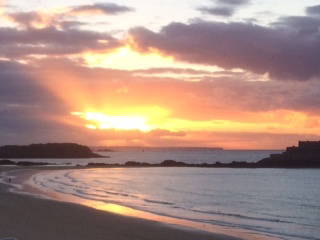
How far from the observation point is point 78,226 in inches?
887

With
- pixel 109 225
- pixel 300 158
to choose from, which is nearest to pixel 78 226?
pixel 109 225

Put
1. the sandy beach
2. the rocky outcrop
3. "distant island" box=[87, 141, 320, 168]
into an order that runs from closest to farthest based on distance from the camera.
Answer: the sandy beach, the rocky outcrop, "distant island" box=[87, 141, 320, 168]

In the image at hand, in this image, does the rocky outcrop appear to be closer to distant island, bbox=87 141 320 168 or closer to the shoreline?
distant island, bbox=87 141 320 168

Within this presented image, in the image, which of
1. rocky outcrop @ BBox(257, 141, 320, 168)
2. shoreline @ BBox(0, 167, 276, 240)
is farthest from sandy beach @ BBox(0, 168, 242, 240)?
rocky outcrop @ BBox(257, 141, 320, 168)

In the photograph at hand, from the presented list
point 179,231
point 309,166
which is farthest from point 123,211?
point 309,166

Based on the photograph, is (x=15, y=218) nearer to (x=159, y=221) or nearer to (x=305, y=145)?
(x=159, y=221)

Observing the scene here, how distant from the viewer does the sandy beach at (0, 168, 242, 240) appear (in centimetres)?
1969

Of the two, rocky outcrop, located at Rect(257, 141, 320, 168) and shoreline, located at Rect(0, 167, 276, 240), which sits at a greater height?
rocky outcrop, located at Rect(257, 141, 320, 168)

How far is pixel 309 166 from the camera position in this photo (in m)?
114

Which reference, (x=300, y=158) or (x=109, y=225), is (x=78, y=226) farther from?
(x=300, y=158)

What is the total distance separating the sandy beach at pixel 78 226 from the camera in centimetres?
1969

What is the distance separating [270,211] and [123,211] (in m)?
9.43

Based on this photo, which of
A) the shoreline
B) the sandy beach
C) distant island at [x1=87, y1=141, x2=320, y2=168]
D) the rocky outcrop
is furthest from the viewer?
distant island at [x1=87, y1=141, x2=320, y2=168]

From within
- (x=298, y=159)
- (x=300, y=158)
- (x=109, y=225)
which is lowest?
(x=109, y=225)
